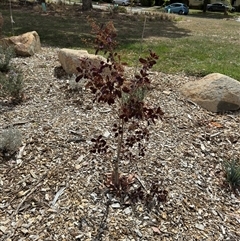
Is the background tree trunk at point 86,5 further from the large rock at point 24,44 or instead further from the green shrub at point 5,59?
the green shrub at point 5,59

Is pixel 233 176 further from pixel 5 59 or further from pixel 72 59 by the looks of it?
pixel 5 59

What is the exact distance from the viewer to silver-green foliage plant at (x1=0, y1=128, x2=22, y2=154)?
3.13 meters

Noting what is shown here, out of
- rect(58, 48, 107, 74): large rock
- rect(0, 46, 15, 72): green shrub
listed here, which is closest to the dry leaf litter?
rect(58, 48, 107, 74): large rock

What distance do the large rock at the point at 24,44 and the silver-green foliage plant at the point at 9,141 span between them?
3552mm

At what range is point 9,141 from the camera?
315 centimetres

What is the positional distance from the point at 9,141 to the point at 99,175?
1.02 metres

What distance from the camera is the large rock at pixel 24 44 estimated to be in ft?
20.6

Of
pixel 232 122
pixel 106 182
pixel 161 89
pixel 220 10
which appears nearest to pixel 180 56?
pixel 161 89

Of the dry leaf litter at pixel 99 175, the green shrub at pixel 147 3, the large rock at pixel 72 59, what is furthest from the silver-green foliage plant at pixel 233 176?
the green shrub at pixel 147 3

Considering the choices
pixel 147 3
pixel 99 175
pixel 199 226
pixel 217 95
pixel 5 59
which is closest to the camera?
pixel 199 226

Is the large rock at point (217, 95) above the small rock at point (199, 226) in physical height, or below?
above

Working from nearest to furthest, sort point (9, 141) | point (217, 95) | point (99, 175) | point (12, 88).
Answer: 1. point (99, 175)
2. point (9, 141)
3. point (12, 88)
4. point (217, 95)

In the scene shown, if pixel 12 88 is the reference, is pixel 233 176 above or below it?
below

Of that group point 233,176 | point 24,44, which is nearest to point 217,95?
point 233,176
